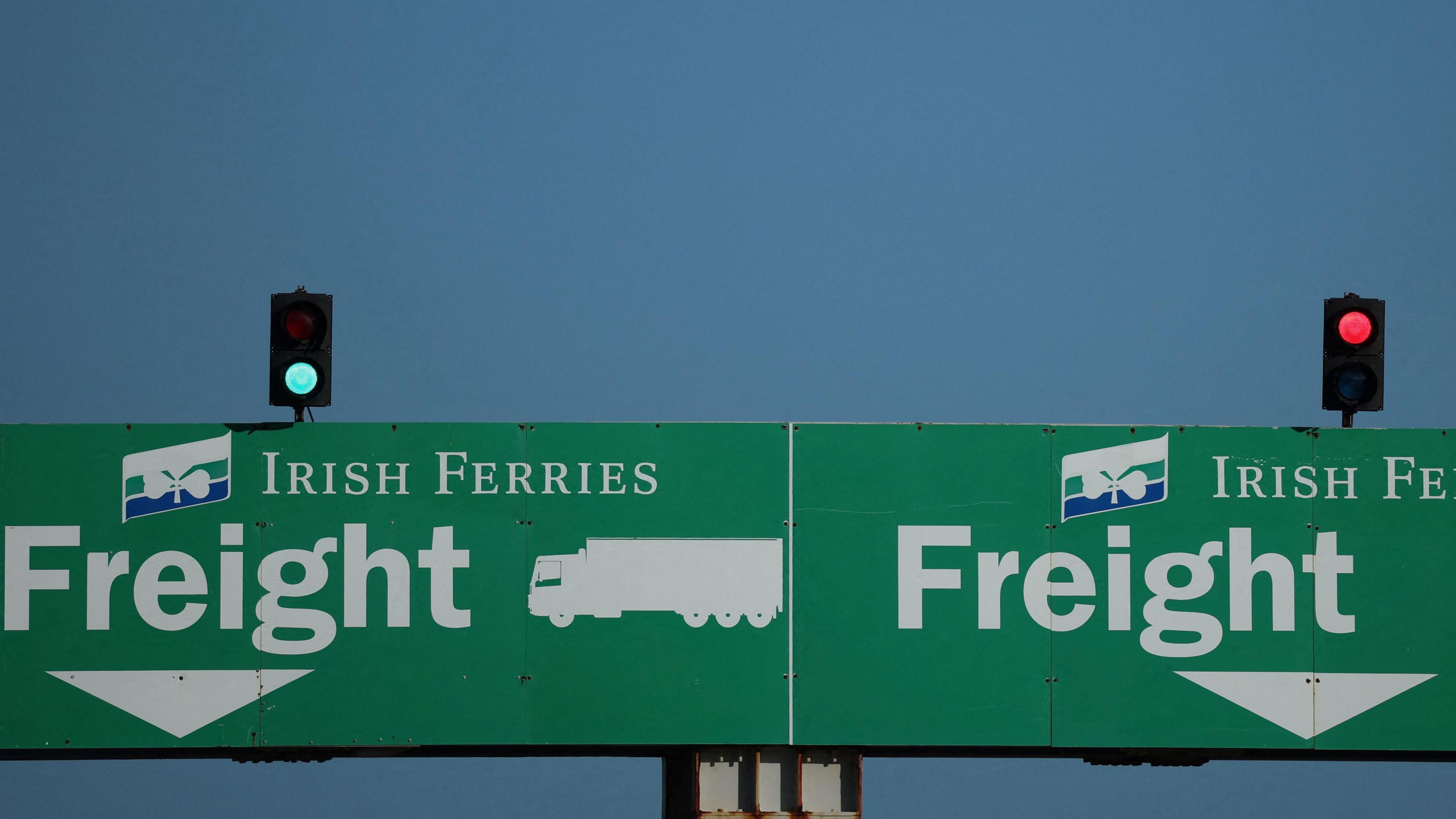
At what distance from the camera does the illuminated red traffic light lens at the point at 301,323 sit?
8.31 metres

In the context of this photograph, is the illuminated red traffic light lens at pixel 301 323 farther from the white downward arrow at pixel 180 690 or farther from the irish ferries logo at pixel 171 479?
the white downward arrow at pixel 180 690

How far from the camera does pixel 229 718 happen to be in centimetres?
832

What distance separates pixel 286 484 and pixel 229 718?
1.43 metres

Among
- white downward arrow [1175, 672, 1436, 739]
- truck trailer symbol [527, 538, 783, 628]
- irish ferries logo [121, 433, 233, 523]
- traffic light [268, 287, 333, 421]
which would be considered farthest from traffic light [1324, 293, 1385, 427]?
irish ferries logo [121, 433, 233, 523]

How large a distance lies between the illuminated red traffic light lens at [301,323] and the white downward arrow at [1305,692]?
219 inches

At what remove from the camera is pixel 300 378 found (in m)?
8.33

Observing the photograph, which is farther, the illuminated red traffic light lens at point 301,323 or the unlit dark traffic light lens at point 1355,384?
the unlit dark traffic light lens at point 1355,384

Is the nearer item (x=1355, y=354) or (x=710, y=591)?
(x=710, y=591)

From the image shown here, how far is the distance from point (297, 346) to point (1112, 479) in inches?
194

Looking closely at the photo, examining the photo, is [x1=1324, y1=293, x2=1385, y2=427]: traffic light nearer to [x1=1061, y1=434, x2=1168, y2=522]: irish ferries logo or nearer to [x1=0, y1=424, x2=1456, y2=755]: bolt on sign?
[x1=0, y1=424, x2=1456, y2=755]: bolt on sign

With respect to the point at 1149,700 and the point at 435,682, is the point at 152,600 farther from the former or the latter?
the point at 1149,700

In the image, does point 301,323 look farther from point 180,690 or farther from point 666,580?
point 666,580

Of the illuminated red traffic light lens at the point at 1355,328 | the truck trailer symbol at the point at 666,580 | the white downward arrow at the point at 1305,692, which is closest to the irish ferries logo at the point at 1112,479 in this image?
the white downward arrow at the point at 1305,692

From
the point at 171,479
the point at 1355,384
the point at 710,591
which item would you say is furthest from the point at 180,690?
the point at 1355,384
